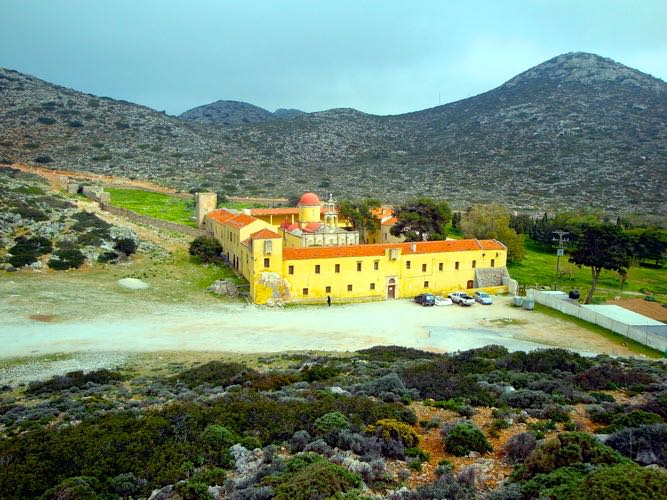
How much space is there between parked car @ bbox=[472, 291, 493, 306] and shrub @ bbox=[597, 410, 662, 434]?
27.6m

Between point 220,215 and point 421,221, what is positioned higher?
point 220,215

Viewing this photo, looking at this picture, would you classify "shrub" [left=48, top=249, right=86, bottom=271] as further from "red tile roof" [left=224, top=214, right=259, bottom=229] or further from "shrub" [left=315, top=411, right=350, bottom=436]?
"shrub" [left=315, top=411, right=350, bottom=436]

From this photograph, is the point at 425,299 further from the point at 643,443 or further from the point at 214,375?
the point at 643,443

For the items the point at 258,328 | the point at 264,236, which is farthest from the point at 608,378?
the point at 264,236

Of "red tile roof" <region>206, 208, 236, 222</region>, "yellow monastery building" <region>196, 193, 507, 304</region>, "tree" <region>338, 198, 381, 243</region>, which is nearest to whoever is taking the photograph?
"yellow monastery building" <region>196, 193, 507, 304</region>

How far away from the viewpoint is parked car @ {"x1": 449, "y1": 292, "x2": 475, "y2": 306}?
40.4 metres

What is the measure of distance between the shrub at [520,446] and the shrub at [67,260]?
39563 millimetres

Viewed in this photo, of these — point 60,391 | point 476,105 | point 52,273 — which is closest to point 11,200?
point 52,273

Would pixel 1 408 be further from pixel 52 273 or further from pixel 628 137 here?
pixel 628 137

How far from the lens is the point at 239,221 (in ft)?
154

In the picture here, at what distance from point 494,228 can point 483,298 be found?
58.9 ft

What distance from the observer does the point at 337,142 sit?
135m

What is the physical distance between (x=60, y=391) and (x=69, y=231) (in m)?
32.6

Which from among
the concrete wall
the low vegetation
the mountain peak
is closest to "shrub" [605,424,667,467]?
the low vegetation
